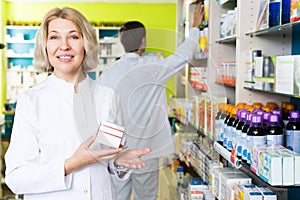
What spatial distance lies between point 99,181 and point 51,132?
0.28 m

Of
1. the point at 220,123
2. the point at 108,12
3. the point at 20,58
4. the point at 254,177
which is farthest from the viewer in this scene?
the point at 108,12

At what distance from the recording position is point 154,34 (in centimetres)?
194

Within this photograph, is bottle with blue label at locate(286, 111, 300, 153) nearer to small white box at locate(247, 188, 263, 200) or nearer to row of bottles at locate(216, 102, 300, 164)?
row of bottles at locate(216, 102, 300, 164)

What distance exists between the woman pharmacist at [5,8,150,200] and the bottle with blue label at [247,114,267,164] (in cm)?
54

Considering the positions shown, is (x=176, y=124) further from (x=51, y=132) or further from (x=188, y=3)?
(x=188, y=3)

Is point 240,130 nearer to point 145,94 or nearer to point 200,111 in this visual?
point 145,94

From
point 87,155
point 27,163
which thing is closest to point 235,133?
point 87,155

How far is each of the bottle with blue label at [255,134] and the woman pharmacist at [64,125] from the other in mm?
543

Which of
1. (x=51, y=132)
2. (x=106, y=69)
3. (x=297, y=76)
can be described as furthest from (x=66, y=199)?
(x=297, y=76)

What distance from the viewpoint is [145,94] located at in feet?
7.05

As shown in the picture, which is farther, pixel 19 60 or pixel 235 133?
pixel 19 60

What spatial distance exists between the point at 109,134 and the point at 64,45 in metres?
0.39

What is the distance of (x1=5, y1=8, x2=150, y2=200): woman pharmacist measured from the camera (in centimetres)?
189

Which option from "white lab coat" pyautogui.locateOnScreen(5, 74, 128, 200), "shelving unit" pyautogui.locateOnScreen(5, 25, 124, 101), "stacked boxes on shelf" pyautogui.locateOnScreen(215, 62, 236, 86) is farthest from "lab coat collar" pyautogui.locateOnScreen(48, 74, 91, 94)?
"shelving unit" pyautogui.locateOnScreen(5, 25, 124, 101)
